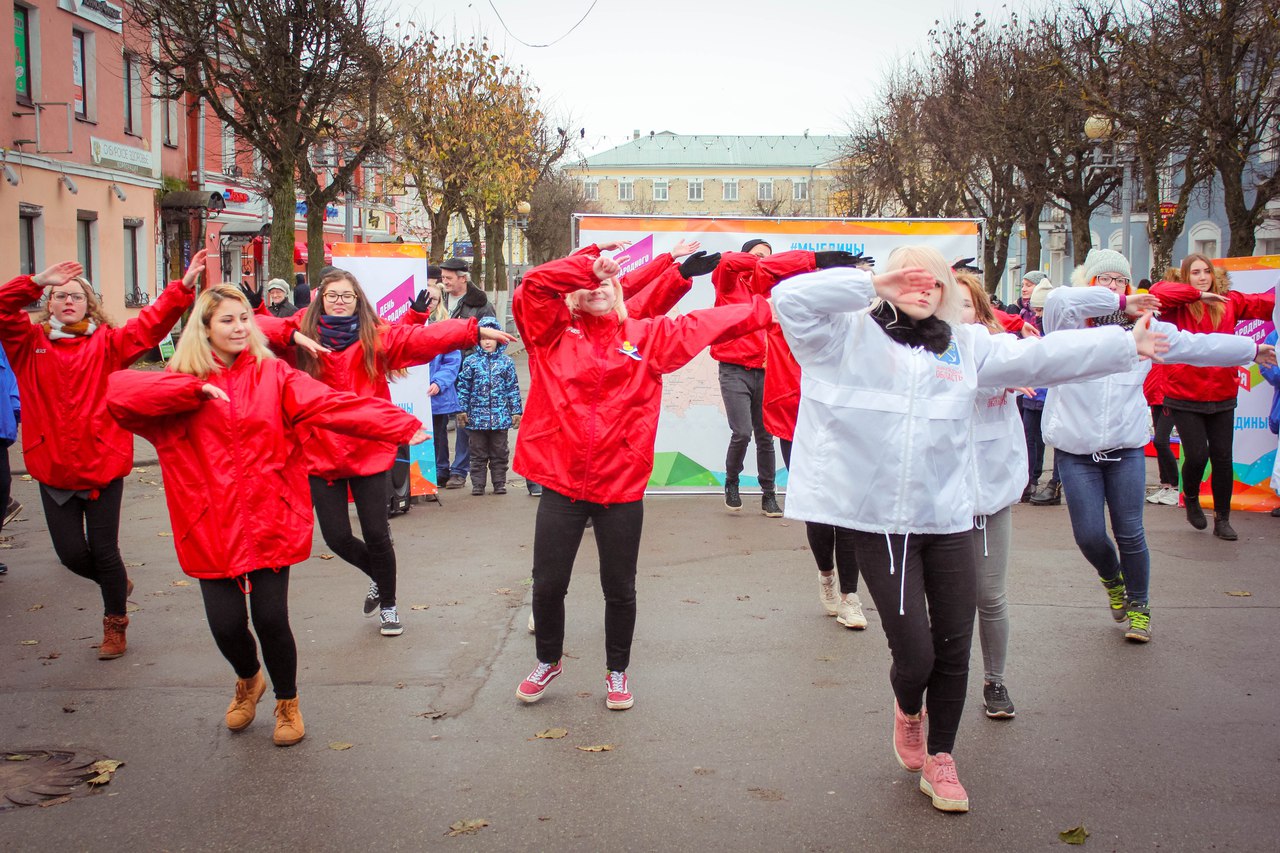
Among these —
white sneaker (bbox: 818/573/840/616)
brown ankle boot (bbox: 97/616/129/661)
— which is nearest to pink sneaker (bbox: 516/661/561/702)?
white sneaker (bbox: 818/573/840/616)

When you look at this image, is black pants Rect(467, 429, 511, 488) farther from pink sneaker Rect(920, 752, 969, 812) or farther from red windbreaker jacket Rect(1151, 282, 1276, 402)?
pink sneaker Rect(920, 752, 969, 812)

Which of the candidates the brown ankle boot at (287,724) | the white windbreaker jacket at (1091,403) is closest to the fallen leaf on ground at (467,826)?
the brown ankle boot at (287,724)

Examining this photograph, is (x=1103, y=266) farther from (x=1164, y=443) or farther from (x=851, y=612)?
(x=1164, y=443)

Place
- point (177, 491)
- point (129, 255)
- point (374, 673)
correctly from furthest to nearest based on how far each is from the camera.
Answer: point (129, 255) < point (374, 673) < point (177, 491)

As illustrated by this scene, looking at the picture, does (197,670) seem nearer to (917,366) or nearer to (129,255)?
(917,366)

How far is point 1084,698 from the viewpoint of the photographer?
208 inches

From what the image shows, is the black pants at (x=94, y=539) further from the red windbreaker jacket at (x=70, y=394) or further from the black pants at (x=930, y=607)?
the black pants at (x=930, y=607)

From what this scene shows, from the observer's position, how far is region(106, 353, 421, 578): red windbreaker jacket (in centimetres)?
455

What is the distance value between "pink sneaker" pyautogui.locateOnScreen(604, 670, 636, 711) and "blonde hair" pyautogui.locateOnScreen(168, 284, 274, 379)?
1976 millimetres

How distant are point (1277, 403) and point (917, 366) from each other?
710 centimetres

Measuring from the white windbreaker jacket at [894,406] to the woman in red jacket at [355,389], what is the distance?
99.0 inches

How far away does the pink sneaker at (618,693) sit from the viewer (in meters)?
5.16

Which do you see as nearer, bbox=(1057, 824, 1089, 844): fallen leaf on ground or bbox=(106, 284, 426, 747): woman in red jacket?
bbox=(1057, 824, 1089, 844): fallen leaf on ground

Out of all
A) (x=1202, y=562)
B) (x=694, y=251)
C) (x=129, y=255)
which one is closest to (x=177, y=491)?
(x=694, y=251)
